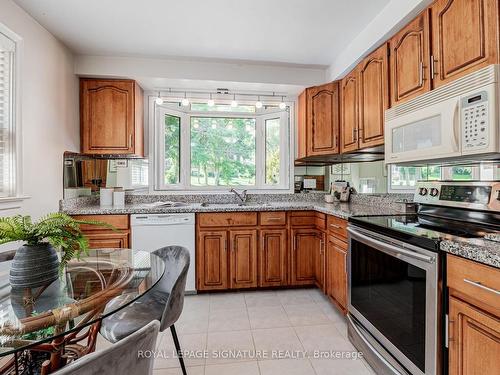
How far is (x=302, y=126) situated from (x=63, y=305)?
2830mm

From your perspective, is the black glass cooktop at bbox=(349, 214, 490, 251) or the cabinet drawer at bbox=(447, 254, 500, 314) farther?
the black glass cooktop at bbox=(349, 214, 490, 251)

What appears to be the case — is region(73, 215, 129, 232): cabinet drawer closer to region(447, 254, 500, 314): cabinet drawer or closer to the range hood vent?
the range hood vent

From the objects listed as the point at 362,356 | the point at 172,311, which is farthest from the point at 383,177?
the point at 172,311

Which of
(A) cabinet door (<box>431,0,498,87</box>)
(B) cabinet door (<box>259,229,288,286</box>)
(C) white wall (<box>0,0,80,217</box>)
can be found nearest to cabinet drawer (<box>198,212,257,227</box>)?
(B) cabinet door (<box>259,229,288,286</box>)

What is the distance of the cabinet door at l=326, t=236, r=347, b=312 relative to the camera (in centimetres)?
215

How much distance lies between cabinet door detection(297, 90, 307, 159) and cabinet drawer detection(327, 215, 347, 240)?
1.00 metres

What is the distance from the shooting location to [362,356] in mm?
1764

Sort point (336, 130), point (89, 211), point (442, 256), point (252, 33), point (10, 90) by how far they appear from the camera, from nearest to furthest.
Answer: point (442, 256)
point (10, 90)
point (252, 33)
point (89, 211)
point (336, 130)

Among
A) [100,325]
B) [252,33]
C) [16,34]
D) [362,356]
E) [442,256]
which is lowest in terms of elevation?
[362,356]

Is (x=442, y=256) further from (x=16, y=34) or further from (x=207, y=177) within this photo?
(x=16, y=34)

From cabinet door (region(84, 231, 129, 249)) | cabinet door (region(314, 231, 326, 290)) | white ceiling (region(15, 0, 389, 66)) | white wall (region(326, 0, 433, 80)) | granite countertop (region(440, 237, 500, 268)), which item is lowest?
cabinet door (region(314, 231, 326, 290))

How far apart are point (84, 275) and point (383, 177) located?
2583 millimetres

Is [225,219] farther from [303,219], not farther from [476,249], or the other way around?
[476,249]

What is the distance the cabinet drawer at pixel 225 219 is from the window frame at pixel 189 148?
2.46 ft
